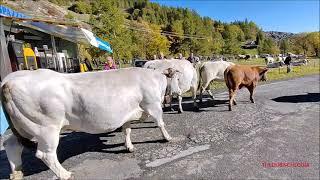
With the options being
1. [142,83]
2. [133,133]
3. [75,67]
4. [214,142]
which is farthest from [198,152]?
[75,67]

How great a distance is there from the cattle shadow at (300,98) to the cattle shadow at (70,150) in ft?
19.3

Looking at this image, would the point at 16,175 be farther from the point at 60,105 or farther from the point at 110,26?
the point at 110,26

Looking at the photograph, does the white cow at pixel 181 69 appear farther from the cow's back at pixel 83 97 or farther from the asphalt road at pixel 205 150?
the cow's back at pixel 83 97

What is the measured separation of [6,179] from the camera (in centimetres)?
504

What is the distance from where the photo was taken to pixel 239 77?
32.0 ft

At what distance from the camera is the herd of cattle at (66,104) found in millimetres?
4488

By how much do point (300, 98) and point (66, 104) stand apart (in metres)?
8.90

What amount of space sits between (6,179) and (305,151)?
17.3 ft

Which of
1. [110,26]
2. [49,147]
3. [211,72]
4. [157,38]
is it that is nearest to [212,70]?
[211,72]

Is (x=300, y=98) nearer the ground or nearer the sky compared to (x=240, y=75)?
nearer the ground

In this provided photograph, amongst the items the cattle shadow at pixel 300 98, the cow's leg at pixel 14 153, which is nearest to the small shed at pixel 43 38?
the cow's leg at pixel 14 153

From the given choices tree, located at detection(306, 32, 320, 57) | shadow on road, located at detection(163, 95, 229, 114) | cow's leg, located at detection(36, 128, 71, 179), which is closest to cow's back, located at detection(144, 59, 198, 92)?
shadow on road, located at detection(163, 95, 229, 114)

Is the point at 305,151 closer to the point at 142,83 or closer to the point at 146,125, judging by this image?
the point at 142,83

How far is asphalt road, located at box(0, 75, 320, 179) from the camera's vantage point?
484 cm
